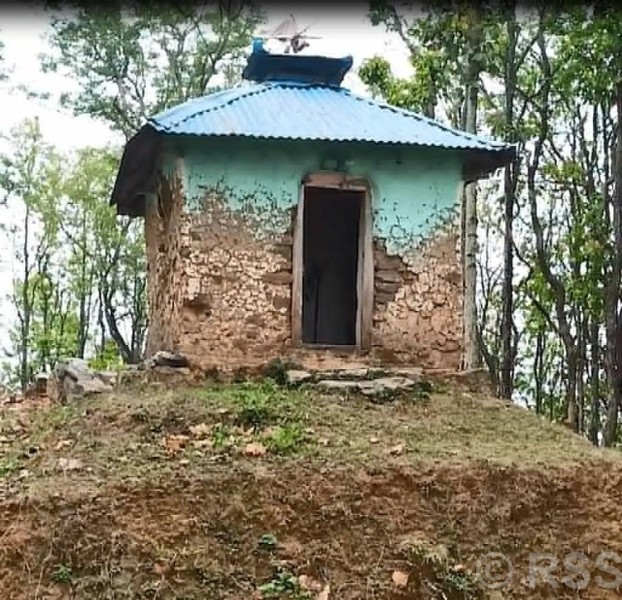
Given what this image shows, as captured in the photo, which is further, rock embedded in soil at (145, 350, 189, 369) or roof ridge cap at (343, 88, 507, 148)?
roof ridge cap at (343, 88, 507, 148)

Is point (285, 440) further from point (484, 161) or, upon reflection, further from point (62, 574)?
point (484, 161)

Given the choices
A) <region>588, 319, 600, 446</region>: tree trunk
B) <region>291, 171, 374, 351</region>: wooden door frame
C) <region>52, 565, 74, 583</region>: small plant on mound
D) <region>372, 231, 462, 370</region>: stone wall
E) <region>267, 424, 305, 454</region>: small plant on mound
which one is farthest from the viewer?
<region>588, 319, 600, 446</region>: tree trunk

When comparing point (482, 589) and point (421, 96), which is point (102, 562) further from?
point (421, 96)

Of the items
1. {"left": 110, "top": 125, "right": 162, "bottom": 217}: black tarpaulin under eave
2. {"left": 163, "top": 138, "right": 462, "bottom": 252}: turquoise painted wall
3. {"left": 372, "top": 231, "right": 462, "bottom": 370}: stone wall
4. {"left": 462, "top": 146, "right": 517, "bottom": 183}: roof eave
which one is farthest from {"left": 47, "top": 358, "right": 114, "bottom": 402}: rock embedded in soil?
{"left": 462, "top": 146, "right": 517, "bottom": 183}: roof eave

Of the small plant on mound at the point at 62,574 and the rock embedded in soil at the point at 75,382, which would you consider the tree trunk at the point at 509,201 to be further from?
the small plant on mound at the point at 62,574

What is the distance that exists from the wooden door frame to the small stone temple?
12 mm

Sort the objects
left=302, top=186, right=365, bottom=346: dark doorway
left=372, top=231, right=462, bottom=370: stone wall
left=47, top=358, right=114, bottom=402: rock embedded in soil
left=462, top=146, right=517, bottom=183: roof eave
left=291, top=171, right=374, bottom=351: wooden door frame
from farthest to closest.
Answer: left=302, top=186, right=365, bottom=346: dark doorway, left=462, top=146, right=517, bottom=183: roof eave, left=372, top=231, right=462, bottom=370: stone wall, left=291, top=171, right=374, bottom=351: wooden door frame, left=47, top=358, right=114, bottom=402: rock embedded in soil

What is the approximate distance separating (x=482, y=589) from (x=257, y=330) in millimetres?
4588

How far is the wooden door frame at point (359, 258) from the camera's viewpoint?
1055 cm

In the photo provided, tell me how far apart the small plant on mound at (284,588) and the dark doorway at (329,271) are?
275 inches

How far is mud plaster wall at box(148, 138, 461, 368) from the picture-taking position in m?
10.4

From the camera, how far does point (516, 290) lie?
2183cm

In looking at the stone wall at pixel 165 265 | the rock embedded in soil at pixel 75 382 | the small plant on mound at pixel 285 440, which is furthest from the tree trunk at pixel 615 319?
the small plant on mound at pixel 285 440

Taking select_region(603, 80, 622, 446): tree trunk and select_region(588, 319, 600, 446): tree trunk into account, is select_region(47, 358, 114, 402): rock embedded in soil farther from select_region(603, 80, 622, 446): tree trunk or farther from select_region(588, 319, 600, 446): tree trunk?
select_region(588, 319, 600, 446): tree trunk
